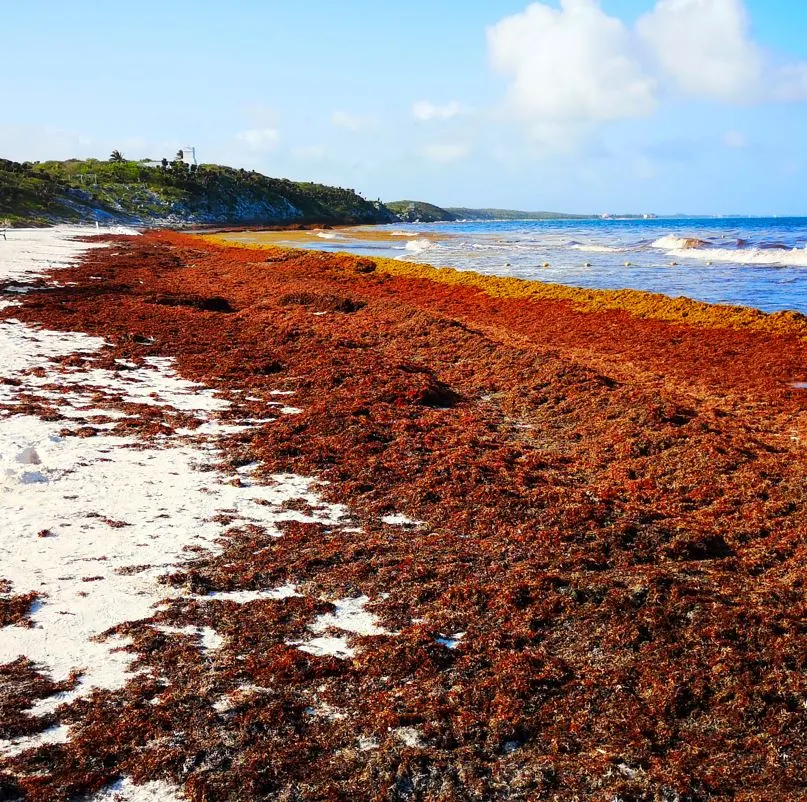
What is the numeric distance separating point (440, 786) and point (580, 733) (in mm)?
855

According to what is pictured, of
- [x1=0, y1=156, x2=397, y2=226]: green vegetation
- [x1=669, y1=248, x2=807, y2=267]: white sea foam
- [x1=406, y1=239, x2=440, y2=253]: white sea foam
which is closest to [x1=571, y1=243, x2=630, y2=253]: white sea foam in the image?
[x1=669, y1=248, x2=807, y2=267]: white sea foam

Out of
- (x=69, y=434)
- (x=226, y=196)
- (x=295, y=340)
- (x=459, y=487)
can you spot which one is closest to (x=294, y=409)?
(x=69, y=434)

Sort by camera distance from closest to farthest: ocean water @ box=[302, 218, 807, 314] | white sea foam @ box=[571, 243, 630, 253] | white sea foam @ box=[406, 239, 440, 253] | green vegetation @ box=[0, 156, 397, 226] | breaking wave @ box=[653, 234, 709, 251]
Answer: ocean water @ box=[302, 218, 807, 314] < white sea foam @ box=[571, 243, 630, 253] < white sea foam @ box=[406, 239, 440, 253] < breaking wave @ box=[653, 234, 709, 251] < green vegetation @ box=[0, 156, 397, 226]

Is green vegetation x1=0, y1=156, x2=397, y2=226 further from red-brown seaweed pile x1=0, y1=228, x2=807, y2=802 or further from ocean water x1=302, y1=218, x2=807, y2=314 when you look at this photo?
red-brown seaweed pile x1=0, y1=228, x2=807, y2=802

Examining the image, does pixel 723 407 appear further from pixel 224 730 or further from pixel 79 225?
pixel 79 225

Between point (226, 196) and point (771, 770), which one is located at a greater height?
point (226, 196)

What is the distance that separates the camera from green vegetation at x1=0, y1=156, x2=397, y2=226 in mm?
68375

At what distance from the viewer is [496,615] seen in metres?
4.80

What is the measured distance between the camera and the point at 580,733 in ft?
12.1

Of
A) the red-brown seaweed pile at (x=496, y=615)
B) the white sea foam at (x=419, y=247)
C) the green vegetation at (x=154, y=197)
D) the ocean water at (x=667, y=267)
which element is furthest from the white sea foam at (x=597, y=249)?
the green vegetation at (x=154, y=197)

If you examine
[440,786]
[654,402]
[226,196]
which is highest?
[226,196]

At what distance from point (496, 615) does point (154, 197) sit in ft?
314

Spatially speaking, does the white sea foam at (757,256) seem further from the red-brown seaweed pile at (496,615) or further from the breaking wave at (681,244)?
the red-brown seaweed pile at (496,615)

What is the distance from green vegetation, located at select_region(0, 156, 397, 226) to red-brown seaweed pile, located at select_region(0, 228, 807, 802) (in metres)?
59.3
